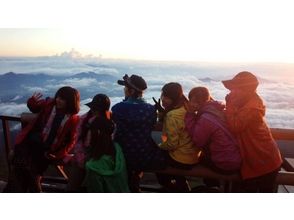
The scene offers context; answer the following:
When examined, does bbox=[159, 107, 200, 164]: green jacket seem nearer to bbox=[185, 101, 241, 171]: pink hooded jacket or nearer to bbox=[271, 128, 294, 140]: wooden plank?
bbox=[185, 101, 241, 171]: pink hooded jacket

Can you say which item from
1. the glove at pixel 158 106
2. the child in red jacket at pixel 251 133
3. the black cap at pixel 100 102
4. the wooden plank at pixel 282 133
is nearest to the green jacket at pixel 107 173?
the black cap at pixel 100 102

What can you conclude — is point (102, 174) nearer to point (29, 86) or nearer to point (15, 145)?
point (15, 145)

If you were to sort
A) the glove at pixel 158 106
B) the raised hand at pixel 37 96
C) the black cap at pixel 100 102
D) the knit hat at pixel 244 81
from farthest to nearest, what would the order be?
the raised hand at pixel 37 96
the glove at pixel 158 106
the black cap at pixel 100 102
the knit hat at pixel 244 81

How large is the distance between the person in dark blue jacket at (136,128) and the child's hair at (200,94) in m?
0.32

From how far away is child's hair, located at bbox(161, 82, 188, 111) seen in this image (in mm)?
2762

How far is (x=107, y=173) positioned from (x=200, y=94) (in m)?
0.93

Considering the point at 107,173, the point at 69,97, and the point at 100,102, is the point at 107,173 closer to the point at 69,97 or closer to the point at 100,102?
the point at 100,102

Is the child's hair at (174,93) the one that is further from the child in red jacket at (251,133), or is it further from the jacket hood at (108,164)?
the jacket hood at (108,164)

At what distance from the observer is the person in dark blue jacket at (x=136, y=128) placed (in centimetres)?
273

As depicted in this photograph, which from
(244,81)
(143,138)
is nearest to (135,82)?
(143,138)

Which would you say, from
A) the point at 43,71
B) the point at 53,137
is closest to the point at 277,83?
the point at 53,137

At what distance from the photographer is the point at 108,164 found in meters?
2.77

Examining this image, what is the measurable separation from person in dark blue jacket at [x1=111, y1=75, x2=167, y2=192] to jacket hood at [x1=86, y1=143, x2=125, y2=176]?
0.20 feet

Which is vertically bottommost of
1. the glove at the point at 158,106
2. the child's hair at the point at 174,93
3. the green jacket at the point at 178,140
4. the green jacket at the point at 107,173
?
the green jacket at the point at 107,173
